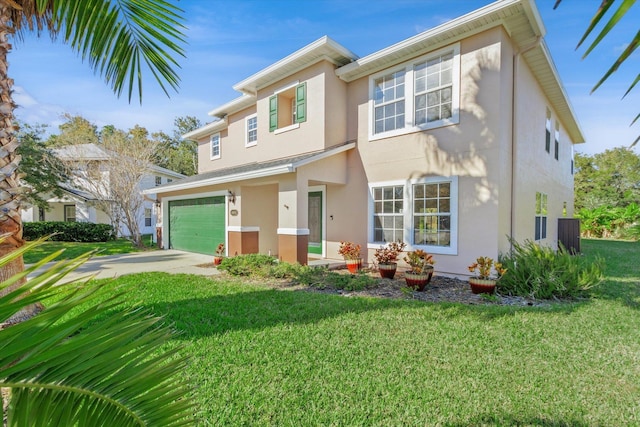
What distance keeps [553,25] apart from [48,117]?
83.6 ft

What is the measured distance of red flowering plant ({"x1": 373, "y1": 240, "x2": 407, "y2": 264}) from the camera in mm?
8414

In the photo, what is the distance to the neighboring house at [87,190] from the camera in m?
17.1

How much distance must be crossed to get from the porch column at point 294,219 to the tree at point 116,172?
9.81 meters

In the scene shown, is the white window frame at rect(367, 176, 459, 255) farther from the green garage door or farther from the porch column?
the green garage door

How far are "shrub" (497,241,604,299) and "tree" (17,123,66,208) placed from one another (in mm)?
22576

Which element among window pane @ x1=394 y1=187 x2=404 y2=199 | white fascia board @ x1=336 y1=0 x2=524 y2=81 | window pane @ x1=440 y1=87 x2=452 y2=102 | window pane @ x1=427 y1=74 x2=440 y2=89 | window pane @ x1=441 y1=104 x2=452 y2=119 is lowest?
window pane @ x1=394 y1=187 x2=404 y2=199

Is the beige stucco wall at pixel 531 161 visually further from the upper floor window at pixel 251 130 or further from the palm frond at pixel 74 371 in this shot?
the palm frond at pixel 74 371

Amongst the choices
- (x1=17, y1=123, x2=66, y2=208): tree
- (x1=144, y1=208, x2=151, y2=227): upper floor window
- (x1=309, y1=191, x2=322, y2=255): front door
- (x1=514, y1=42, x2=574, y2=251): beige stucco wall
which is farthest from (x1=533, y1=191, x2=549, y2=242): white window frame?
(x1=144, y1=208, x2=151, y2=227): upper floor window

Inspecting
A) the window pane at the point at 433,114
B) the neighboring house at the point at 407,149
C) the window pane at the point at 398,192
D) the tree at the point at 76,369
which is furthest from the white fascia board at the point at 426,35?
the tree at the point at 76,369

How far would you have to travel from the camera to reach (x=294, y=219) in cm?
916

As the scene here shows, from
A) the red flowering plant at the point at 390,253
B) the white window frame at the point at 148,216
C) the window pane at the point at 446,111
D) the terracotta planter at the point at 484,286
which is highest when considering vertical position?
the window pane at the point at 446,111

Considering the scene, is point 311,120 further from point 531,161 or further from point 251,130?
point 531,161

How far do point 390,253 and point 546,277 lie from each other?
345 centimetres

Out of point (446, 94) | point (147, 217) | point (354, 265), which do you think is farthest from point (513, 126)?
point (147, 217)
